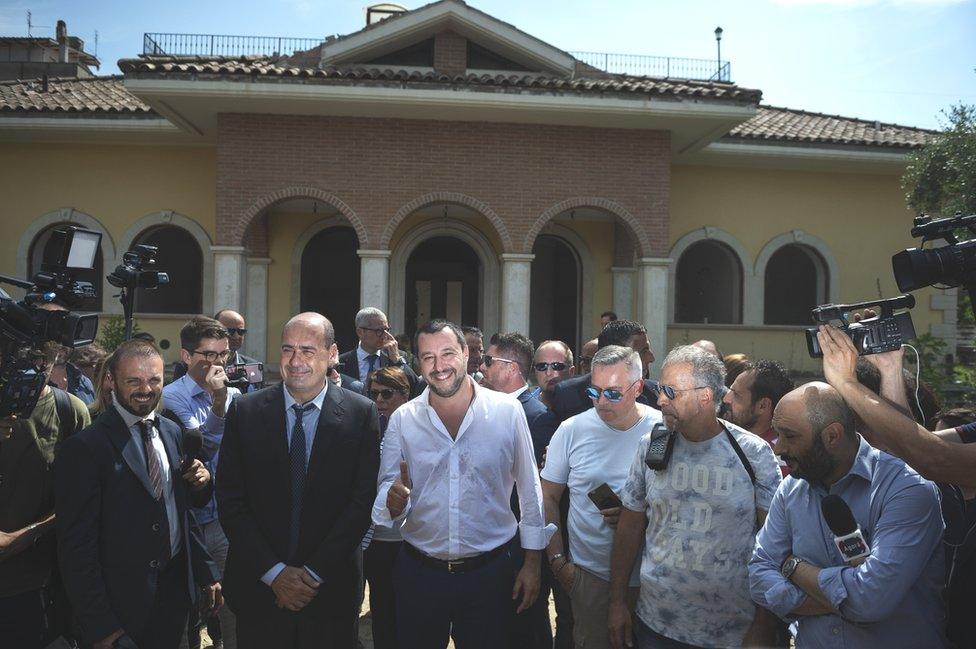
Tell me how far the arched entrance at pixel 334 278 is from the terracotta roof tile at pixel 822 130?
7311 mm

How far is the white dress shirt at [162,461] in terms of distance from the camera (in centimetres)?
328

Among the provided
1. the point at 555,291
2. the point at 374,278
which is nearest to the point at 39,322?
the point at 374,278

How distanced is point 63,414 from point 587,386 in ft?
9.42

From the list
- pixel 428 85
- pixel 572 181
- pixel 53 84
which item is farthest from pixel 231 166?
pixel 53 84

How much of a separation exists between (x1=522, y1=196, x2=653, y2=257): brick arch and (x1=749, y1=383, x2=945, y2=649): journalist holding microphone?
9068mm

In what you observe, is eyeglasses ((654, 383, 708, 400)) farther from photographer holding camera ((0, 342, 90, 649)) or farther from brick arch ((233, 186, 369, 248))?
brick arch ((233, 186, 369, 248))

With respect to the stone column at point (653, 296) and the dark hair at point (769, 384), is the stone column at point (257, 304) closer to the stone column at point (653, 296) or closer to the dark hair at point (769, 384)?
the stone column at point (653, 296)

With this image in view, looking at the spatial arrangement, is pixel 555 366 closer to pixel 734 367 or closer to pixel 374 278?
pixel 734 367

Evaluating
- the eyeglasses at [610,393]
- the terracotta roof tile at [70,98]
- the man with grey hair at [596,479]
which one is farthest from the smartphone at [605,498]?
the terracotta roof tile at [70,98]

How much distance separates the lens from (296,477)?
131 inches

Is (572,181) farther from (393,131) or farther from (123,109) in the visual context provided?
(123,109)

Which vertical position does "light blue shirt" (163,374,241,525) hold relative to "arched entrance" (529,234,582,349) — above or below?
below

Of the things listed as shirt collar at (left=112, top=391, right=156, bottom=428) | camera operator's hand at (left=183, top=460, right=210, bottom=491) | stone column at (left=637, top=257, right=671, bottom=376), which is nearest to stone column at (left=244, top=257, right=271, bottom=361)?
stone column at (left=637, top=257, right=671, bottom=376)

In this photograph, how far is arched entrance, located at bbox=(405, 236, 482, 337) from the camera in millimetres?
14109
